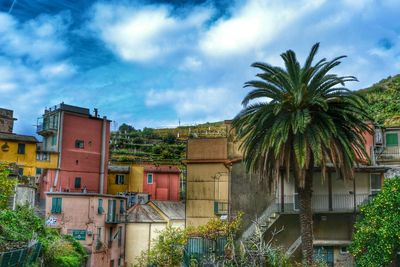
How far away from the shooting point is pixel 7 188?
1194 inches

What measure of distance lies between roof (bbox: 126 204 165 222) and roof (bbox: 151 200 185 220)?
0.78 metres

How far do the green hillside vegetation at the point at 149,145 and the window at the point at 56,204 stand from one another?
1357 inches

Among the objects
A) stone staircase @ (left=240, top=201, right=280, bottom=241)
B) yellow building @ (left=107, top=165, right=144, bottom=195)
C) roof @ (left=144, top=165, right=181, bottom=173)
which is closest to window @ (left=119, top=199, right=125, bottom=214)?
yellow building @ (left=107, top=165, right=144, bottom=195)

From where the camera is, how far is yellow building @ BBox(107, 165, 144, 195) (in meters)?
70.3

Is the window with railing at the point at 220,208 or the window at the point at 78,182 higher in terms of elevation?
the window at the point at 78,182

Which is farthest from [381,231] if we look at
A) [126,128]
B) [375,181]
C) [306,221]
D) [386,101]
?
[126,128]

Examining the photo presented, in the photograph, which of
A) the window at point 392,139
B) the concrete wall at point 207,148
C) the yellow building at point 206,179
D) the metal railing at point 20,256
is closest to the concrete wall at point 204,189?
the yellow building at point 206,179

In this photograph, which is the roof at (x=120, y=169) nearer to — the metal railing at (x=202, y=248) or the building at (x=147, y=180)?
the building at (x=147, y=180)

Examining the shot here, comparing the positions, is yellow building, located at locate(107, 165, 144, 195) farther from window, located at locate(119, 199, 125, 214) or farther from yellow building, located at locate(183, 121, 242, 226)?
yellow building, located at locate(183, 121, 242, 226)

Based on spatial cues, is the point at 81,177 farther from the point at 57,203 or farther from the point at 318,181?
the point at 318,181

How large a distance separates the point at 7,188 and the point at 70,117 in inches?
1290

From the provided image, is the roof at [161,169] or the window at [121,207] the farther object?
the roof at [161,169]

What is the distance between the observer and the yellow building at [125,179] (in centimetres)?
7031

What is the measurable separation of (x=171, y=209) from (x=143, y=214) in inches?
156
